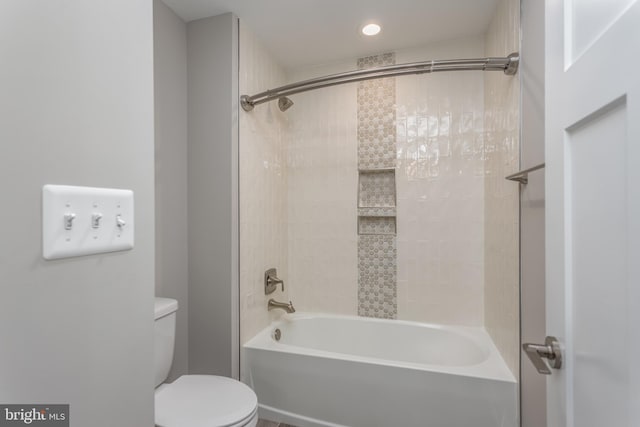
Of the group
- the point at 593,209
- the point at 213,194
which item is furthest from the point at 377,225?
the point at 593,209

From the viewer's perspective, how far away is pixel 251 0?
1623 mm

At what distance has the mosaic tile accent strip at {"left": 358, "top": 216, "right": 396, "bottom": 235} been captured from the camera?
7.22 ft

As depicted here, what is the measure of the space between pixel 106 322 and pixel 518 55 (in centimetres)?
186

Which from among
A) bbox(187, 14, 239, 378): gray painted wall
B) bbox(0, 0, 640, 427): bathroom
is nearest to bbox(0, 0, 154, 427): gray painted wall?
bbox(0, 0, 640, 427): bathroom

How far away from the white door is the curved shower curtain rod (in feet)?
2.66

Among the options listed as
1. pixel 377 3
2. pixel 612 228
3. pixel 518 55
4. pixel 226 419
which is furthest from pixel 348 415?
pixel 377 3

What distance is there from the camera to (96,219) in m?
0.59

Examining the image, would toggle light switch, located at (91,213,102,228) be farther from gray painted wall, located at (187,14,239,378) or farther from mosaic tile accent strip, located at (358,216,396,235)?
mosaic tile accent strip, located at (358,216,396,235)

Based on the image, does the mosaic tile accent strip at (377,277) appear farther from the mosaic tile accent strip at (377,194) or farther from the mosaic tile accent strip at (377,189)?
the mosaic tile accent strip at (377,189)

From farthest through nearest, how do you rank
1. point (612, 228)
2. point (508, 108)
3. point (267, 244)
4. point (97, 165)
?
Result: point (267, 244) < point (508, 108) < point (97, 165) < point (612, 228)

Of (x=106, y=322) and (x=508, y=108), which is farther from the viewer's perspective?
(x=508, y=108)

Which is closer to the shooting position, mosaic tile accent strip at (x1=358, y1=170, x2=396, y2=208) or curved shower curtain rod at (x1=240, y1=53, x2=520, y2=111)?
curved shower curtain rod at (x1=240, y1=53, x2=520, y2=111)

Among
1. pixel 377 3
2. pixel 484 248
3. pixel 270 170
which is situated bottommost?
pixel 484 248

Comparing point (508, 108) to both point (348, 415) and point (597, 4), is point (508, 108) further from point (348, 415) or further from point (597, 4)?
point (348, 415)
